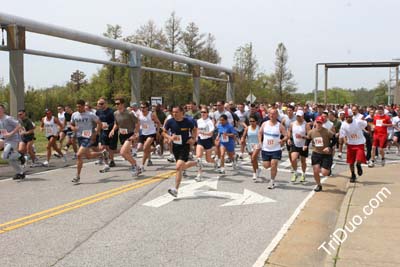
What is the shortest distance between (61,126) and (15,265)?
1031 cm

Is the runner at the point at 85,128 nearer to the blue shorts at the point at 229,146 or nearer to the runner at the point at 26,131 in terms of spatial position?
the runner at the point at 26,131

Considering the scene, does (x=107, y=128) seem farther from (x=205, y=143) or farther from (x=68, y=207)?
(x=68, y=207)

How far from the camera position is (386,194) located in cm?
952

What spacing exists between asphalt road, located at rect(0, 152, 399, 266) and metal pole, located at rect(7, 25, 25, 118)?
15.8 feet

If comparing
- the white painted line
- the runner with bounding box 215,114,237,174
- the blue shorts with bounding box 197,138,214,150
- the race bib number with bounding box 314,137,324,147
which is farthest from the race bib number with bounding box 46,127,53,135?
the white painted line

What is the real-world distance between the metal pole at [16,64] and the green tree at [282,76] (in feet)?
164

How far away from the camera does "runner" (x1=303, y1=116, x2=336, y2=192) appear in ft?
33.0

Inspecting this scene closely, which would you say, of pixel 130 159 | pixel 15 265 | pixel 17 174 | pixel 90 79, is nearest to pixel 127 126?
pixel 130 159

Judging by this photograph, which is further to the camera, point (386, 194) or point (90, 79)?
point (90, 79)

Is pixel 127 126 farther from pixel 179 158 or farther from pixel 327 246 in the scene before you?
pixel 327 246

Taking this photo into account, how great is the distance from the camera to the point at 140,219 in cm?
Result: 734

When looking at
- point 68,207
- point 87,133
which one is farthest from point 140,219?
point 87,133

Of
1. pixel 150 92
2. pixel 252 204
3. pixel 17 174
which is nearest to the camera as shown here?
pixel 252 204

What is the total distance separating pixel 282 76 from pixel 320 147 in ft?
181
